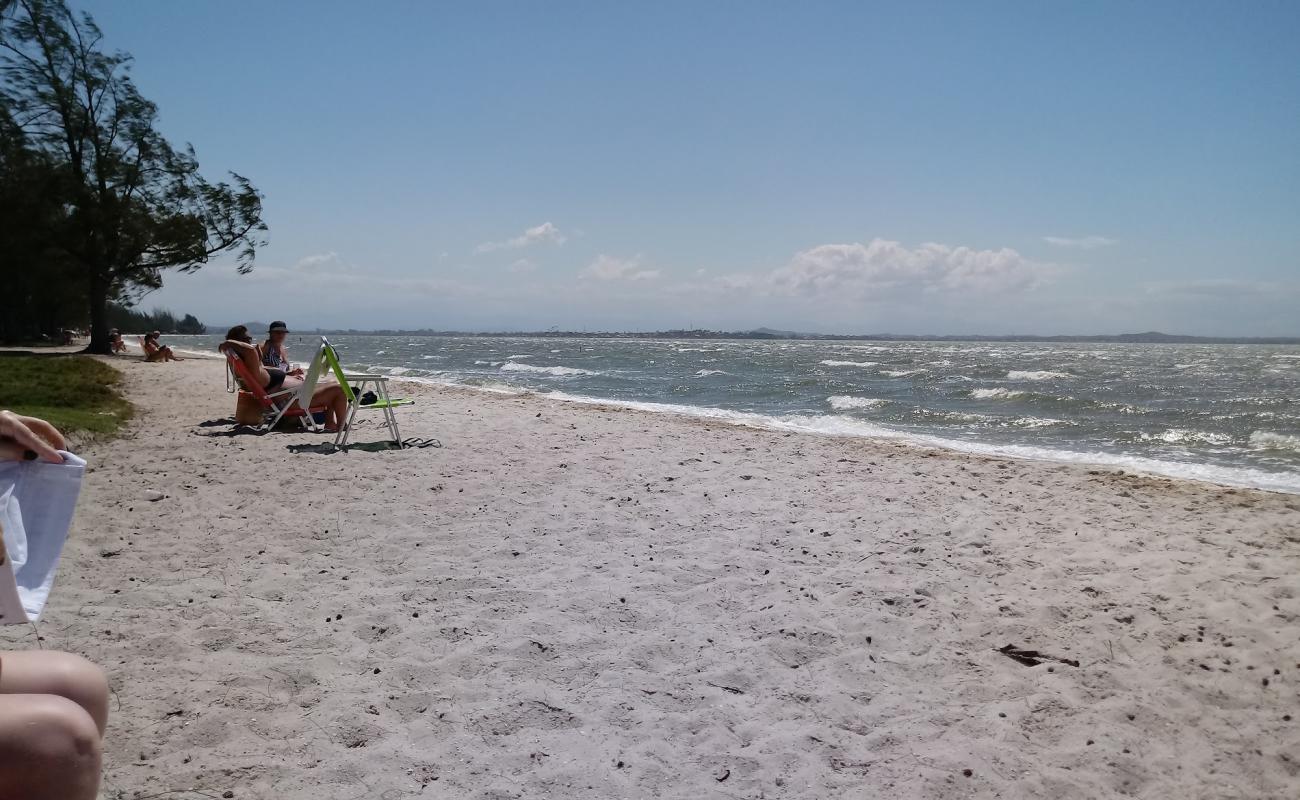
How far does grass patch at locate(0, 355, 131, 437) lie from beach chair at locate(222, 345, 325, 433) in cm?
138

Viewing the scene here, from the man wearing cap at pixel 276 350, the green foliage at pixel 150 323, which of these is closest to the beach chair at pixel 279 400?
Result: the man wearing cap at pixel 276 350

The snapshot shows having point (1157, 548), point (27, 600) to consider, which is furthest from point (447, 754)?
point (1157, 548)

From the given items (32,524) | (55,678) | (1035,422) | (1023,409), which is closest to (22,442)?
(32,524)

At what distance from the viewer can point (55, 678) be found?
1.58m

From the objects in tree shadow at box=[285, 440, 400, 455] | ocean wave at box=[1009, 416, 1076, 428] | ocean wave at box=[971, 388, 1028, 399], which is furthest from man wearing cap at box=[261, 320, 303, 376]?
ocean wave at box=[971, 388, 1028, 399]

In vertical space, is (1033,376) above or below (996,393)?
above

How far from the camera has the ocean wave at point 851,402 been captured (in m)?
17.0

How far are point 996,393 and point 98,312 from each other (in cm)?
2958

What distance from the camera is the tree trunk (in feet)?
84.7

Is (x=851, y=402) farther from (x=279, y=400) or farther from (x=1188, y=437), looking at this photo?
(x=279, y=400)

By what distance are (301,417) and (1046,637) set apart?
8.61 m

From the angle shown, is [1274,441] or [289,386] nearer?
[289,386]

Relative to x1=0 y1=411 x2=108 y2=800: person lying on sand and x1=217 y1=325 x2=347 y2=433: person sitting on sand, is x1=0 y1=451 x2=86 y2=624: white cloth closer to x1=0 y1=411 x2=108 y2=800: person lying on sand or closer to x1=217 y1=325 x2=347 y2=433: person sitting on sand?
x1=0 y1=411 x2=108 y2=800: person lying on sand

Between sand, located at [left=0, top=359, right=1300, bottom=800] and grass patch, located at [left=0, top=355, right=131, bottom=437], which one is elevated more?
grass patch, located at [left=0, top=355, right=131, bottom=437]
